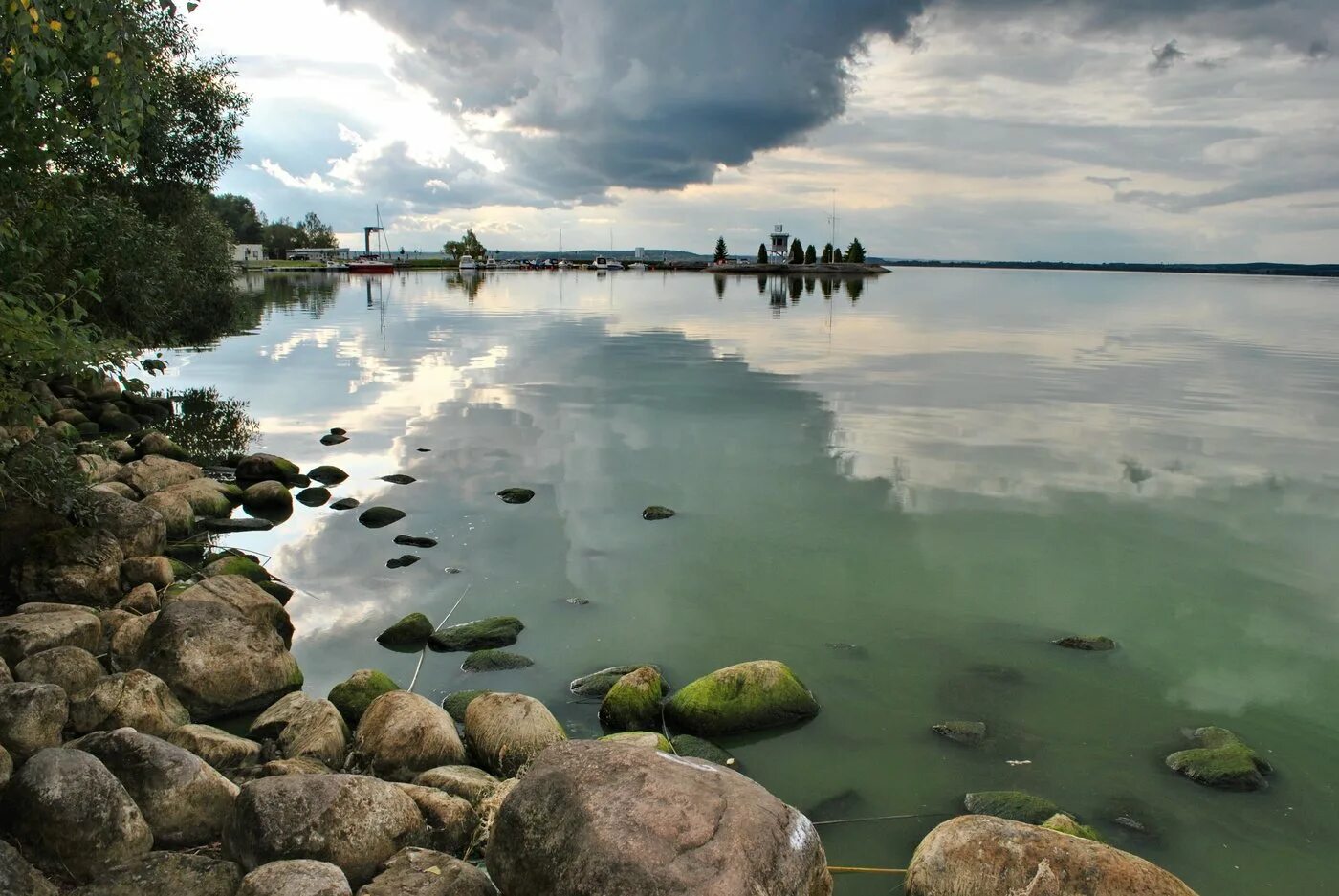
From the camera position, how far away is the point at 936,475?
75.3 feet

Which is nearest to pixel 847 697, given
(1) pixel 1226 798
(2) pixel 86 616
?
(1) pixel 1226 798

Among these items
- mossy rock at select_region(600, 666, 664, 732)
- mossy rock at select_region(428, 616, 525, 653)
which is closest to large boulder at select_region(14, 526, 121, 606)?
mossy rock at select_region(428, 616, 525, 653)

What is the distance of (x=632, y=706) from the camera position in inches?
419

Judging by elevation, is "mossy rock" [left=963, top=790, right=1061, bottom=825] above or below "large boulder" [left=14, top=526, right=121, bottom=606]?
below

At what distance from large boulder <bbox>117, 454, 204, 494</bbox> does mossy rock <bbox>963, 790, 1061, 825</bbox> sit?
16.3 metres

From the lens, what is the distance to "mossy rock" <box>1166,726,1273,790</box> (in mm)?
9836

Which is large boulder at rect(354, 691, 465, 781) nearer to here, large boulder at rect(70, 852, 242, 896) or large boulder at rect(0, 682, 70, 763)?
large boulder at rect(70, 852, 242, 896)

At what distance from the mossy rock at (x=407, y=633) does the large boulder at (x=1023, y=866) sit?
25.9ft

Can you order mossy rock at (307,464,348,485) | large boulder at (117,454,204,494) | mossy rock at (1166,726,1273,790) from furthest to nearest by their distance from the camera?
mossy rock at (307,464,348,485) < large boulder at (117,454,204,494) < mossy rock at (1166,726,1273,790)

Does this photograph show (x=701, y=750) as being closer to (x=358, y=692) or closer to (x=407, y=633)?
(x=358, y=692)

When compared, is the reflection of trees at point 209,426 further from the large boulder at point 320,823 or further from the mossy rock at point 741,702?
the large boulder at point 320,823

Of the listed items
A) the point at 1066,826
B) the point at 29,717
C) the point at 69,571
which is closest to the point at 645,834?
the point at 1066,826

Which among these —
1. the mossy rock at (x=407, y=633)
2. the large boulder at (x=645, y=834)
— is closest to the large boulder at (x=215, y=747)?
the large boulder at (x=645, y=834)

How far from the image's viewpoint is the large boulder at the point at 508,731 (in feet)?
30.7
